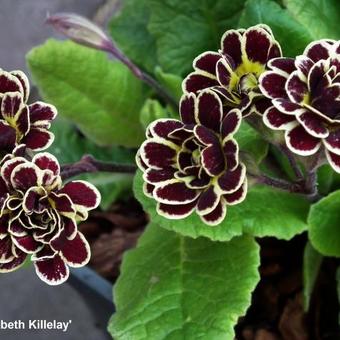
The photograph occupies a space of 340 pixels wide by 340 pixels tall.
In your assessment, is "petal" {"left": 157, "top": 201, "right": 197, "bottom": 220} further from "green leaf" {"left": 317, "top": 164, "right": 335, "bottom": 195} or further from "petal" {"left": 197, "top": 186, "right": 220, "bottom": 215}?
"green leaf" {"left": 317, "top": 164, "right": 335, "bottom": 195}

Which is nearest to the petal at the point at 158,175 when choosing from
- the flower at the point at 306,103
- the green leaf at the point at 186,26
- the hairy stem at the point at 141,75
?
the flower at the point at 306,103

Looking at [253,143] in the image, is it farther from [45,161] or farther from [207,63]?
[45,161]

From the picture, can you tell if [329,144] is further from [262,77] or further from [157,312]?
[157,312]

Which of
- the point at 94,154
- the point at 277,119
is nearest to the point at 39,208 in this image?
the point at 277,119

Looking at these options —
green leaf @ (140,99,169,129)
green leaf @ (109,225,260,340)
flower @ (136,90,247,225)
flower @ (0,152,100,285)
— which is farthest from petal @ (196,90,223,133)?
green leaf @ (140,99,169,129)

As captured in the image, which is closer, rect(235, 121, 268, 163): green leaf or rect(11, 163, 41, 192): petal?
rect(11, 163, 41, 192): petal

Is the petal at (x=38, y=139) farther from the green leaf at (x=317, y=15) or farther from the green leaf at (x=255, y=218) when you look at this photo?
the green leaf at (x=317, y=15)

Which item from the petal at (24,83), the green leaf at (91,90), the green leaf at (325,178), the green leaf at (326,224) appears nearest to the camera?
the petal at (24,83)
